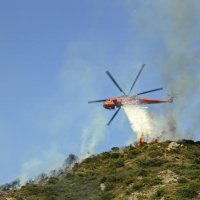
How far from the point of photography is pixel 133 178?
82.6 metres

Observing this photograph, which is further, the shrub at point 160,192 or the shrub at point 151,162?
the shrub at point 151,162

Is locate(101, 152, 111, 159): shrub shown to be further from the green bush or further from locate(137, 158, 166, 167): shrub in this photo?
locate(137, 158, 166, 167): shrub

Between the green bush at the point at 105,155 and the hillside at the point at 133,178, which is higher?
the green bush at the point at 105,155

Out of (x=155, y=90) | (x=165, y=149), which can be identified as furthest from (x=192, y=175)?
(x=155, y=90)

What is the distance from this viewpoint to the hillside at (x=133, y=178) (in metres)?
76.4

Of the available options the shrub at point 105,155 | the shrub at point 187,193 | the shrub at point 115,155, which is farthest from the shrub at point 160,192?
the shrub at point 105,155

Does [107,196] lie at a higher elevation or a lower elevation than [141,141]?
lower

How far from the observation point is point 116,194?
79875mm

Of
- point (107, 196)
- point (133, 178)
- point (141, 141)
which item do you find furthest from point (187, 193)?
point (141, 141)

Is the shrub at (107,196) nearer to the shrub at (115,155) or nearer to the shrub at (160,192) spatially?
the shrub at (160,192)

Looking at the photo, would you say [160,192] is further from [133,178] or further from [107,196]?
[133,178]

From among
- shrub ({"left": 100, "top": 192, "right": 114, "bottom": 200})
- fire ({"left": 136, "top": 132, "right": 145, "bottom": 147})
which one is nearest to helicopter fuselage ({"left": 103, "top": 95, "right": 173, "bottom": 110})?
fire ({"left": 136, "top": 132, "right": 145, "bottom": 147})

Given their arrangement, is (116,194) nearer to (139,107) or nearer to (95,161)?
(95,161)

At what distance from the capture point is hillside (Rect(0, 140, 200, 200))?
76.4 m
